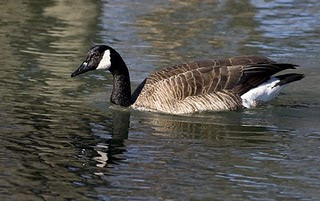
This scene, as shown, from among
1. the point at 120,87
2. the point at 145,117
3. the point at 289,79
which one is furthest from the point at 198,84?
the point at 289,79

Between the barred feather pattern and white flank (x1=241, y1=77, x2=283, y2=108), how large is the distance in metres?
0.06

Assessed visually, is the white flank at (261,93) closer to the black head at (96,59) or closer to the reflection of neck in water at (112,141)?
the reflection of neck in water at (112,141)

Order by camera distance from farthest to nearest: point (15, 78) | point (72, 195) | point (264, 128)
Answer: point (15, 78), point (264, 128), point (72, 195)

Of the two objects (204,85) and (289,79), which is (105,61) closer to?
(204,85)

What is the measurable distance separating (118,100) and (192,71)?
105cm

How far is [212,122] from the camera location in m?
11.6

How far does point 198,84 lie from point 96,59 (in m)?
1.33

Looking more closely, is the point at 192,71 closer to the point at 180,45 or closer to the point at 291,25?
the point at 180,45

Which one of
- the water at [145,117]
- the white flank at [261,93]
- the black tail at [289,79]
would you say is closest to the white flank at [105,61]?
the water at [145,117]

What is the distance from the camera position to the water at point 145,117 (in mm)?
8680

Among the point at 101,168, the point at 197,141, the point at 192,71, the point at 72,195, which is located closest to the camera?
the point at 72,195

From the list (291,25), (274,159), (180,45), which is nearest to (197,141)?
(274,159)

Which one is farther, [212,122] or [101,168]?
[212,122]

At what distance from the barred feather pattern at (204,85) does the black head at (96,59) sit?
581mm
